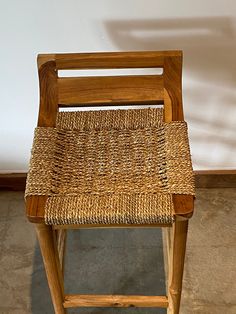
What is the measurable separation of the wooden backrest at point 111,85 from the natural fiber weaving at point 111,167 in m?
0.03

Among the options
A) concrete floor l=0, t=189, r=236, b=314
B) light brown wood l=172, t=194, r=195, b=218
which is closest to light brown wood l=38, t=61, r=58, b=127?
light brown wood l=172, t=194, r=195, b=218

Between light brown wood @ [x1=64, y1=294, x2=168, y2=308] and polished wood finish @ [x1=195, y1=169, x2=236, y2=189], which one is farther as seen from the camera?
polished wood finish @ [x1=195, y1=169, x2=236, y2=189]

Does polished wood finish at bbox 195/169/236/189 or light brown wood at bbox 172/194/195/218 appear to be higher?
polished wood finish at bbox 195/169/236/189

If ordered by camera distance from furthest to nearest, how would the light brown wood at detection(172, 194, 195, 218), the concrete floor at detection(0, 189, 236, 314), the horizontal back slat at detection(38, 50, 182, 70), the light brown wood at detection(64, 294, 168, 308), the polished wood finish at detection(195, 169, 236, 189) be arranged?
1. the polished wood finish at detection(195, 169, 236, 189)
2. the concrete floor at detection(0, 189, 236, 314)
3. the light brown wood at detection(64, 294, 168, 308)
4. the horizontal back slat at detection(38, 50, 182, 70)
5. the light brown wood at detection(172, 194, 195, 218)

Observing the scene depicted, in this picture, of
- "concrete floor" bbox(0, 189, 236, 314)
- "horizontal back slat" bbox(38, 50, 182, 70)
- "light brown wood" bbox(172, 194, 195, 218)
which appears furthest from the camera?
"concrete floor" bbox(0, 189, 236, 314)

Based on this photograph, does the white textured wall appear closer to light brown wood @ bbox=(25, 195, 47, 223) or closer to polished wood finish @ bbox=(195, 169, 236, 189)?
polished wood finish @ bbox=(195, 169, 236, 189)

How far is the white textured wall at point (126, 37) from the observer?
3.52ft

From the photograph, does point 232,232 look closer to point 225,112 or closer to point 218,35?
point 225,112

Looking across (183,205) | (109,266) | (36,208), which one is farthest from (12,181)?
(183,205)

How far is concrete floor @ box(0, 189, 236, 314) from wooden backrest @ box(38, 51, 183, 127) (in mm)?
537

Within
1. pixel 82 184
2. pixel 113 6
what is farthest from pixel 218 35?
pixel 82 184

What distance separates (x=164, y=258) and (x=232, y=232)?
9.0 inches

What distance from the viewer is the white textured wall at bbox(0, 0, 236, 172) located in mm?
1072

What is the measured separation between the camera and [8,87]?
1250mm
